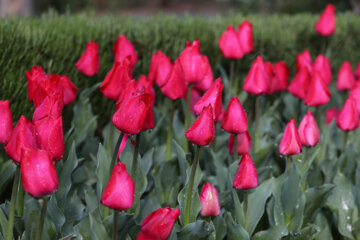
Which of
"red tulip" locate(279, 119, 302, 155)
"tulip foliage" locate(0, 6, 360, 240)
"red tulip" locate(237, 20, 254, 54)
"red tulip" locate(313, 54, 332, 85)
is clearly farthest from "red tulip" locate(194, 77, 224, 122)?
"red tulip" locate(313, 54, 332, 85)

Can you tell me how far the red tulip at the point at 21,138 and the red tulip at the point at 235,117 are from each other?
34.3 inches

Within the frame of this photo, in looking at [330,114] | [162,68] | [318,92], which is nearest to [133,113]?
[162,68]

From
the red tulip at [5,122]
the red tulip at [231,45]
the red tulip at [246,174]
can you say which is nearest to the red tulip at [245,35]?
the red tulip at [231,45]

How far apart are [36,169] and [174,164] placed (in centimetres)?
130

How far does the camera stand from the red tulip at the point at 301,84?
3138mm

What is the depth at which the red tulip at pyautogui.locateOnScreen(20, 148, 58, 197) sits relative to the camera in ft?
5.56

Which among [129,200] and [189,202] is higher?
[129,200]

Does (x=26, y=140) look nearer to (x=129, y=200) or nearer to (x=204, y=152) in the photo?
(x=129, y=200)

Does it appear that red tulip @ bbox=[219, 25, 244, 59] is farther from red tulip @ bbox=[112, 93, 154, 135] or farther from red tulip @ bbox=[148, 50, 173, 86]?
red tulip @ bbox=[112, 93, 154, 135]

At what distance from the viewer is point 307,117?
263 cm

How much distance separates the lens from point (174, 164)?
9.56 feet

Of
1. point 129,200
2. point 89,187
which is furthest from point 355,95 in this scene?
point 129,200

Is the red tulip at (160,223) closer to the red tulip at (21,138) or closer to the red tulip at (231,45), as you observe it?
the red tulip at (21,138)

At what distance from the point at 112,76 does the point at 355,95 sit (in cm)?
156
